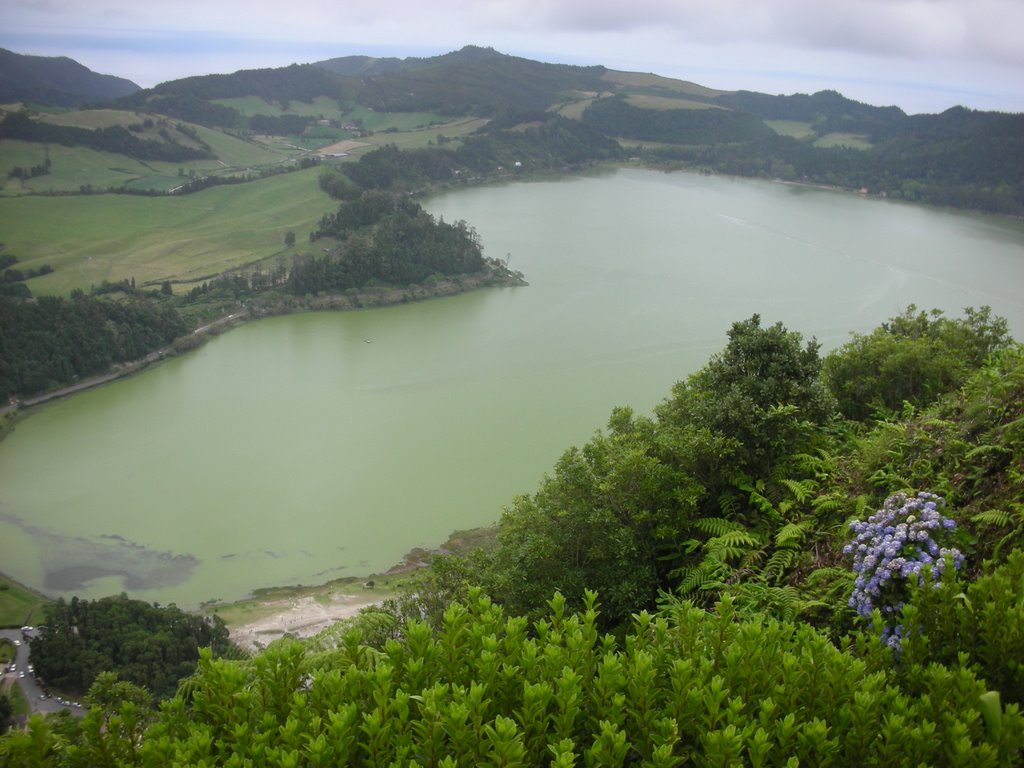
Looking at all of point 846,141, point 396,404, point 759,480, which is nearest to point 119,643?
point 759,480

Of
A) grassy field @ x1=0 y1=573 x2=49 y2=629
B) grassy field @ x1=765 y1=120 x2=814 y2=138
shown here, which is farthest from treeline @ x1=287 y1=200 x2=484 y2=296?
grassy field @ x1=765 y1=120 x2=814 y2=138

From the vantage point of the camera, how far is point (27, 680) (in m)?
11.9

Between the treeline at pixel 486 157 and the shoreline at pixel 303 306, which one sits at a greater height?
the treeline at pixel 486 157

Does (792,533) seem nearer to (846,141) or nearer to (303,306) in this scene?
(303,306)

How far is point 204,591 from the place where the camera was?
560 inches

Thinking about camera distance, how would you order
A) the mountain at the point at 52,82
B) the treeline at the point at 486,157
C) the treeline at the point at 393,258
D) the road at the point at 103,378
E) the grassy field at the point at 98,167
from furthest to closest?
the mountain at the point at 52,82, the treeline at the point at 486,157, the grassy field at the point at 98,167, the treeline at the point at 393,258, the road at the point at 103,378

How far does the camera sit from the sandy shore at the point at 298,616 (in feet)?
39.0

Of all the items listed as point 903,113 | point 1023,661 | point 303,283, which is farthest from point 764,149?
point 1023,661

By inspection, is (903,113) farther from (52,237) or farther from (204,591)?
(204,591)

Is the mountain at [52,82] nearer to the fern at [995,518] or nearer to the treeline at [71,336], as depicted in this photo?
the treeline at [71,336]

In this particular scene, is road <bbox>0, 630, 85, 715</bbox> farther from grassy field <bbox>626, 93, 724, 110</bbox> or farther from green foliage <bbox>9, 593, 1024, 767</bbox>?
grassy field <bbox>626, 93, 724, 110</bbox>

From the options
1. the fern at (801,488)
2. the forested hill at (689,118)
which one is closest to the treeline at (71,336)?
the fern at (801,488)

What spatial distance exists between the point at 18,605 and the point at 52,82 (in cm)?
7460

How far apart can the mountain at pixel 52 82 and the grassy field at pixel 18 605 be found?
52.8m
